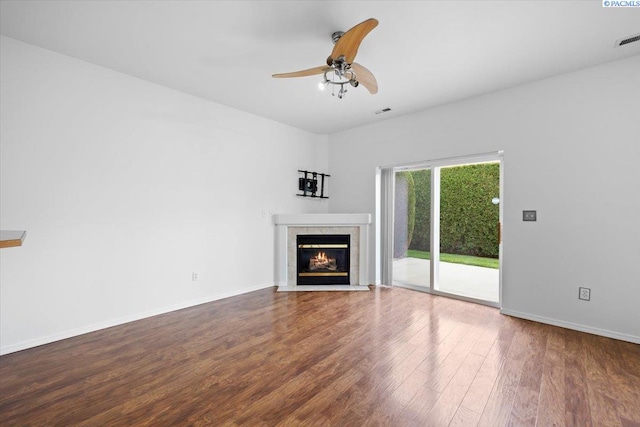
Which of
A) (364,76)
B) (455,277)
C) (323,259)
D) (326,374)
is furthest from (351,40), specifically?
(455,277)

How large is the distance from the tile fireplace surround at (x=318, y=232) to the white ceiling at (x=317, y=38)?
211cm

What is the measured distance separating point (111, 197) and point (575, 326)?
5451 mm

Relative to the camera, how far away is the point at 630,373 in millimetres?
2244

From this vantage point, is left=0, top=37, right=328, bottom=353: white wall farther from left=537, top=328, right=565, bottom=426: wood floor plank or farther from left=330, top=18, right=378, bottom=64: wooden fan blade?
left=537, top=328, right=565, bottom=426: wood floor plank

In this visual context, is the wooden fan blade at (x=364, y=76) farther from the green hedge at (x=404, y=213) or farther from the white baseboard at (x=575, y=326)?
the white baseboard at (x=575, y=326)

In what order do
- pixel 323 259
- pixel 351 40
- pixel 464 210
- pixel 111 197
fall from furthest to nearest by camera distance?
pixel 323 259, pixel 464 210, pixel 111 197, pixel 351 40

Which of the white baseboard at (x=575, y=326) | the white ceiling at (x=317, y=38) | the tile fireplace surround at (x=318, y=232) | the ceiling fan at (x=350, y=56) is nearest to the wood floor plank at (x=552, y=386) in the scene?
the white baseboard at (x=575, y=326)

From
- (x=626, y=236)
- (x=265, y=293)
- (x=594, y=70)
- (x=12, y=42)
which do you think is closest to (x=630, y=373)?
(x=626, y=236)

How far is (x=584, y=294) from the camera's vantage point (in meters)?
3.06

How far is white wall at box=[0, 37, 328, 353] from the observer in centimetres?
263

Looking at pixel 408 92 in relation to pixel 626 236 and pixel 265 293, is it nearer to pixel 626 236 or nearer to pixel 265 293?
pixel 626 236

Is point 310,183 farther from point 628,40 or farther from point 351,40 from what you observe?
point 628,40

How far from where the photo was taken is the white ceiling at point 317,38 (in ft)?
7.14

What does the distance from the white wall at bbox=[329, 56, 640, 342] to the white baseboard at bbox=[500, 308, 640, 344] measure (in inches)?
0.4
